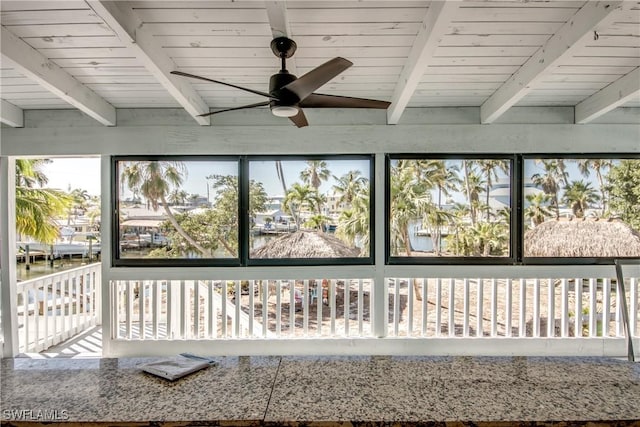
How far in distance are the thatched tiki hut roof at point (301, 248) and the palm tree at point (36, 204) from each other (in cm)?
247

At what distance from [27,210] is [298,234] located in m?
2.98

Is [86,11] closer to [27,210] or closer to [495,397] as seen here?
[495,397]

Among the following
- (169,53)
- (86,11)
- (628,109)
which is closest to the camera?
(86,11)

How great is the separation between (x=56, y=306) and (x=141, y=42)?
3.57m

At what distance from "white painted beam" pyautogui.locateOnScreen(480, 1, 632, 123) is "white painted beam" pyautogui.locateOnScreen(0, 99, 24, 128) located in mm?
4205

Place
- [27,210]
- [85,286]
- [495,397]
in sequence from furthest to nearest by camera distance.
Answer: [85,286], [27,210], [495,397]

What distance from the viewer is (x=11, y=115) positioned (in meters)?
3.24

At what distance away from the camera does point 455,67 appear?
258 cm

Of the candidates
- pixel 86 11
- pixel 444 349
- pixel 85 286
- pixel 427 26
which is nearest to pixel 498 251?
pixel 444 349

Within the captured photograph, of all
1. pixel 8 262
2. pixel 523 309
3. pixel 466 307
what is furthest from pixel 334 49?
pixel 8 262

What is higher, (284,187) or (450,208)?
(284,187)

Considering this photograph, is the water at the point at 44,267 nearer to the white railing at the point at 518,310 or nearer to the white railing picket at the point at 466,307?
the white railing at the point at 518,310

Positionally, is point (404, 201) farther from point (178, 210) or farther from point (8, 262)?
point (8, 262)

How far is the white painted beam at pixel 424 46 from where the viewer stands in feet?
5.68
